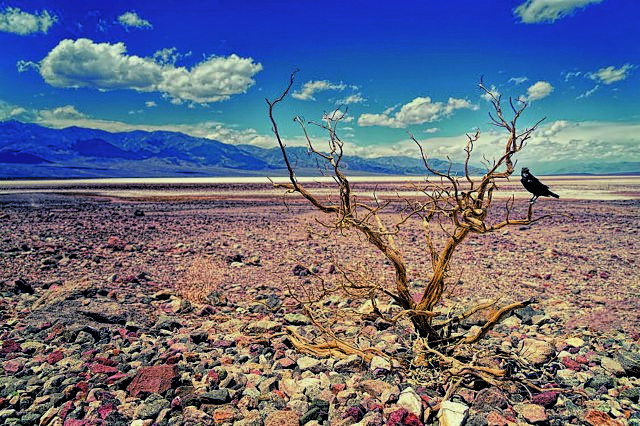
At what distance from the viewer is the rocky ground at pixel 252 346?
3.34 m

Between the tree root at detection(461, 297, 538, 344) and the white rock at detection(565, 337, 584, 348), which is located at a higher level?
the tree root at detection(461, 297, 538, 344)

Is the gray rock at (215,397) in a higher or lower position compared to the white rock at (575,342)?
higher

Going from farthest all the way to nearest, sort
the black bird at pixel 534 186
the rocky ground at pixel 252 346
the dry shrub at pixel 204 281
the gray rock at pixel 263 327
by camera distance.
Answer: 1. the dry shrub at pixel 204 281
2. the gray rock at pixel 263 327
3. the black bird at pixel 534 186
4. the rocky ground at pixel 252 346

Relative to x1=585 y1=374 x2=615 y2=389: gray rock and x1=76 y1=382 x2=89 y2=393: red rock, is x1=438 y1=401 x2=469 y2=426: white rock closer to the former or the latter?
x1=585 y1=374 x2=615 y2=389: gray rock

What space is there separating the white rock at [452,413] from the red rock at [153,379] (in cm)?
230

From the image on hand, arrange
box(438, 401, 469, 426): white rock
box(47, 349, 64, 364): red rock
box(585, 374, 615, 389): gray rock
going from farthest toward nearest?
box(47, 349, 64, 364): red rock → box(585, 374, 615, 389): gray rock → box(438, 401, 469, 426): white rock

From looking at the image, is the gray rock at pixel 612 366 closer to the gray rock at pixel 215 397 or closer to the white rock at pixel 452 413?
the white rock at pixel 452 413

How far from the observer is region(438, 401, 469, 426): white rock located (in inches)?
122

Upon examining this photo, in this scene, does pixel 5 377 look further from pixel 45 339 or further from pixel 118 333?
pixel 118 333

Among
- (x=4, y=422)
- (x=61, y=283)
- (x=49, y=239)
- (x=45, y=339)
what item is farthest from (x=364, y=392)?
(x=49, y=239)

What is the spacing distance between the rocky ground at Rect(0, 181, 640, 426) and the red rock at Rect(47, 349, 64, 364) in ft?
0.06

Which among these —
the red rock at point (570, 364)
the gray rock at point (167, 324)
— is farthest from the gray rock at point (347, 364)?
the gray rock at point (167, 324)

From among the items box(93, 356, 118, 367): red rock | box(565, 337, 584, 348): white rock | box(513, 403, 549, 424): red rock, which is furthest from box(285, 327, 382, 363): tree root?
box(565, 337, 584, 348): white rock

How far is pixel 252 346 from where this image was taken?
186 inches
